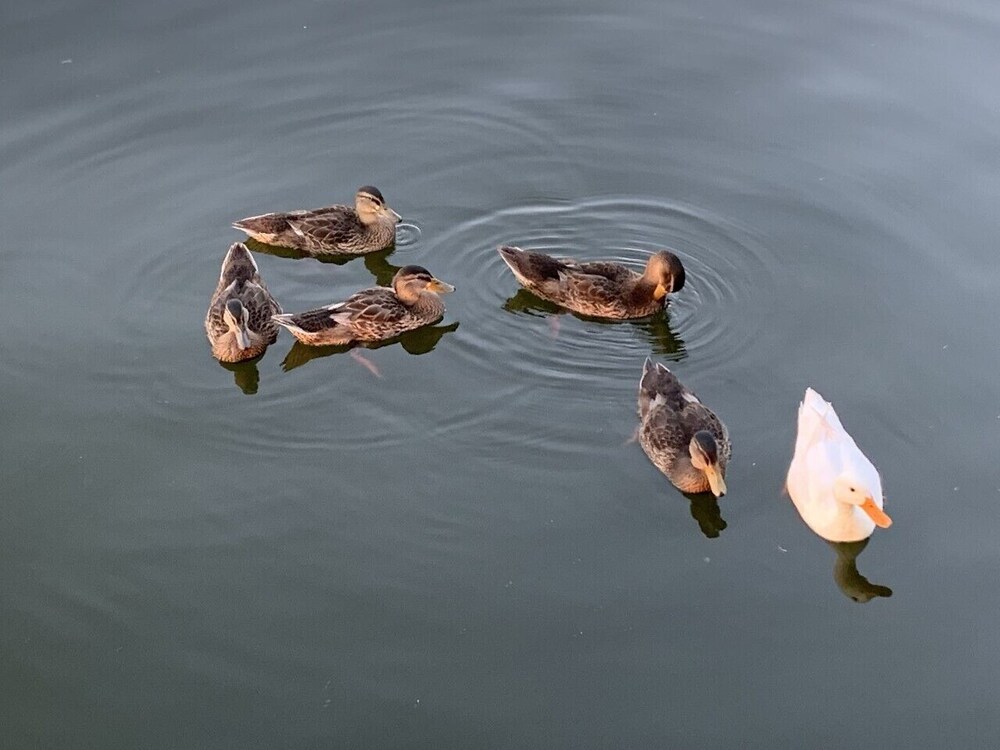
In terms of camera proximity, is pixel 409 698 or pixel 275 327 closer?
pixel 409 698

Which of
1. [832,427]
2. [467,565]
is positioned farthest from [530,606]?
[832,427]

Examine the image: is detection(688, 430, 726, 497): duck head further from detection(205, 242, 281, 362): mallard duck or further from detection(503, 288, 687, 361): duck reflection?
detection(205, 242, 281, 362): mallard duck

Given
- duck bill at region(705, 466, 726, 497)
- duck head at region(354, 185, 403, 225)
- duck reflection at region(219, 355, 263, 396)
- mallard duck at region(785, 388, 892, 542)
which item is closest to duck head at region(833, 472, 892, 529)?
mallard duck at region(785, 388, 892, 542)

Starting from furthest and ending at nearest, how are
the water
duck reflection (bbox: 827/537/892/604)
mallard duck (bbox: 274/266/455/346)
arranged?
mallard duck (bbox: 274/266/455/346) → duck reflection (bbox: 827/537/892/604) → the water

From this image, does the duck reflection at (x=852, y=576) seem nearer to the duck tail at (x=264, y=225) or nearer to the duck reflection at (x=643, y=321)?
the duck reflection at (x=643, y=321)

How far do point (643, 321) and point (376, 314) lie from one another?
1696mm

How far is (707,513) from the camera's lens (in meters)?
7.11

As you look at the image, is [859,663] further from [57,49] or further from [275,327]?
[57,49]

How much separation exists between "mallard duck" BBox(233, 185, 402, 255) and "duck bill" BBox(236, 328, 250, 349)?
1.19 m

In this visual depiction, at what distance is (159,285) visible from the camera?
29.1 ft

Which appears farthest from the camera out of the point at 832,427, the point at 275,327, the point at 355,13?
the point at 355,13

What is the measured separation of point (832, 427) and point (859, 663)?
129 cm

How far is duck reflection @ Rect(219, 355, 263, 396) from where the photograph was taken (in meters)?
8.15

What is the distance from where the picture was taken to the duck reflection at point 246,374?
8148 millimetres
